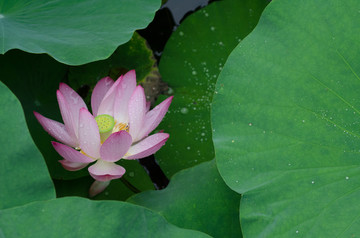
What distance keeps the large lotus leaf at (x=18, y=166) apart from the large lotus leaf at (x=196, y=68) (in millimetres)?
569

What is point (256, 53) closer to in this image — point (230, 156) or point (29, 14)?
point (230, 156)

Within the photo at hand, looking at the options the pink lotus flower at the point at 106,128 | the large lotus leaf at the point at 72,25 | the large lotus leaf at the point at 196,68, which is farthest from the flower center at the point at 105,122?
the large lotus leaf at the point at 196,68

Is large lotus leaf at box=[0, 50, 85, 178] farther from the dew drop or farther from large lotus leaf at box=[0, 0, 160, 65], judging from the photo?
the dew drop

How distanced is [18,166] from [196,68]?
80cm

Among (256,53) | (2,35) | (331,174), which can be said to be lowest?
(331,174)

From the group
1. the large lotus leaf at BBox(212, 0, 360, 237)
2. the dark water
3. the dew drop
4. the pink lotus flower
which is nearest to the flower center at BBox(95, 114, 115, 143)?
the pink lotus flower

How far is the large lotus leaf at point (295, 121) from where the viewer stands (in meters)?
0.96

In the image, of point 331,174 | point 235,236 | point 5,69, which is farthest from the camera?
point 5,69

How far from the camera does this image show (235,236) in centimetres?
108

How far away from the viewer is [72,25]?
1.17m

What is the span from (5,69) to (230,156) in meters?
0.86

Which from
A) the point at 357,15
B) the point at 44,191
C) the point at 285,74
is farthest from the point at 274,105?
the point at 44,191

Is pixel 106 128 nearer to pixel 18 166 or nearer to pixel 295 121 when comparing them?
pixel 18 166

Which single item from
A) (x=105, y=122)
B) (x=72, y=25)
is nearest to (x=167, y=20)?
(x=72, y=25)
